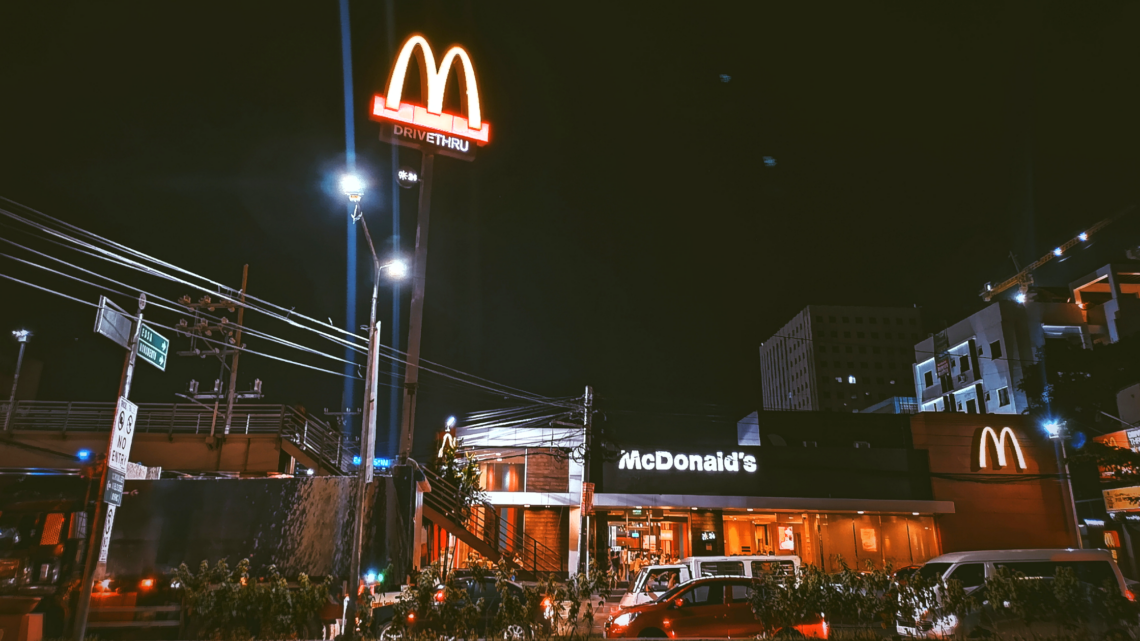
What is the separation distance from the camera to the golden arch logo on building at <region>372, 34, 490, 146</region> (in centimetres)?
2871

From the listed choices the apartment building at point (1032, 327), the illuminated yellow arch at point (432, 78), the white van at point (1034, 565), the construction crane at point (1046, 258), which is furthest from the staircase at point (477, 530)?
the construction crane at point (1046, 258)

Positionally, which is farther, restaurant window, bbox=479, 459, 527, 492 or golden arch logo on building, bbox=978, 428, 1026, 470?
restaurant window, bbox=479, 459, 527, 492

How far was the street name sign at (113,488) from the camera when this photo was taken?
9159 mm

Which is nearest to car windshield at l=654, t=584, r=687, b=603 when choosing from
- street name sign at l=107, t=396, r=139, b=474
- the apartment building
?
street name sign at l=107, t=396, r=139, b=474

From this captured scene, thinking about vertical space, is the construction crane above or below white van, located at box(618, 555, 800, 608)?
above

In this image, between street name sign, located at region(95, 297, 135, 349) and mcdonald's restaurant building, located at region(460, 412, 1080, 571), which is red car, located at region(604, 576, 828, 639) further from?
mcdonald's restaurant building, located at region(460, 412, 1080, 571)

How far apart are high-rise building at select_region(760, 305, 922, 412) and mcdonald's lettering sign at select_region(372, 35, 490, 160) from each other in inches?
4062

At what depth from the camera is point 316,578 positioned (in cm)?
1703

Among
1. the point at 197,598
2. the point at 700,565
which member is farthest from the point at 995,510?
the point at 197,598

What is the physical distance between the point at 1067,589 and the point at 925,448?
21698 mm

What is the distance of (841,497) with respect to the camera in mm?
30078

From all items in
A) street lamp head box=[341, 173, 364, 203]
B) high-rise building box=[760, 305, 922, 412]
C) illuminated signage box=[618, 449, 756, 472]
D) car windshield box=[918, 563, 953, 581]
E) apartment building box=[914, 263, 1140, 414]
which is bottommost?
car windshield box=[918, 563, 953, 581]

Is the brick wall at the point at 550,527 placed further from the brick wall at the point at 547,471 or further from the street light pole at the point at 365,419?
the street light pole at the point at 365,419

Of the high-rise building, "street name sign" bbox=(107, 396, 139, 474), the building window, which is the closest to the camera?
"street name sign" bbox=(107, 396, 139, 474)
